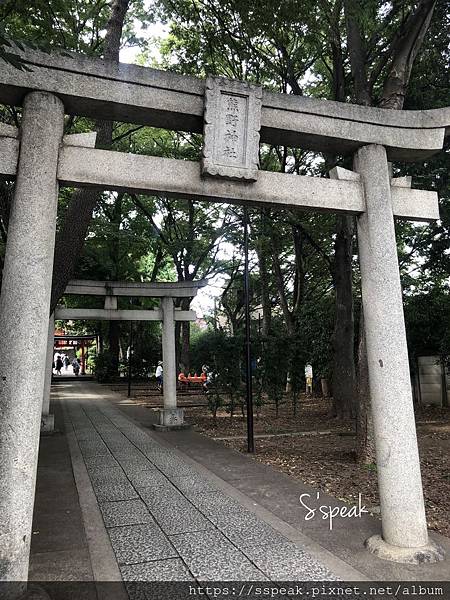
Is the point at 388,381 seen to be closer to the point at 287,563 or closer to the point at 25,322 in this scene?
the point at 287,563

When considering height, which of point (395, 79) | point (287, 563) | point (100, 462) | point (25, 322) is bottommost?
point (287, 563)

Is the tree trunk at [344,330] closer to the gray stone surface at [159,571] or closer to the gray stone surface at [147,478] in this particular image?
the gray stone surface at [147,478]

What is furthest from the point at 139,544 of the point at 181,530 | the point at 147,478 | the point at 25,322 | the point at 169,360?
the point at 169,360

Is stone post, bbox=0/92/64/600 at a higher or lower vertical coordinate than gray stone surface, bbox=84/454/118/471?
higher

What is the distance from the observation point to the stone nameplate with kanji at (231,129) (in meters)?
3.96

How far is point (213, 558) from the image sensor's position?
3.66m

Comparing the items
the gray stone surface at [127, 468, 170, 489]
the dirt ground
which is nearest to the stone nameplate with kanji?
the dirt ground

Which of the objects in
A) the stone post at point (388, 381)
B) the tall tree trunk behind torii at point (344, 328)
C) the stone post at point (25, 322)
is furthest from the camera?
the tall tree trunk behind torii at point (344, 328)

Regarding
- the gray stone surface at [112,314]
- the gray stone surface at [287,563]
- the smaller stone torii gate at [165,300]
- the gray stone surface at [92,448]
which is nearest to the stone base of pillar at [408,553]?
the gray stone surface at [287,563]

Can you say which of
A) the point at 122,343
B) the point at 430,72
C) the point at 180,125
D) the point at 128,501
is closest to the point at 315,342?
the point at 430,72

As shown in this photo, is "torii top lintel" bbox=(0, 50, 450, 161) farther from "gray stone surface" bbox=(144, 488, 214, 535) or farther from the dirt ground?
the dirt ground

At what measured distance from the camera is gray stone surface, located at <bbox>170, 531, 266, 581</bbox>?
11.0 ft

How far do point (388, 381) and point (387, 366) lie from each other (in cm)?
14

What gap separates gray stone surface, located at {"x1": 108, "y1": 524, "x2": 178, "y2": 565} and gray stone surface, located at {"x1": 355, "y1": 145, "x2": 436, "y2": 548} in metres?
1.99
